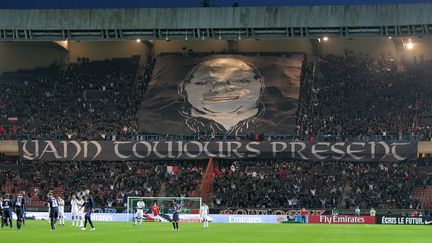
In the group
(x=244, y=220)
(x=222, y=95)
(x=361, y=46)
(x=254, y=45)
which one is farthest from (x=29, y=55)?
(x=244, y=220)

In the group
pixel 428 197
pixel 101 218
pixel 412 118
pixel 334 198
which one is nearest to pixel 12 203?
pixel 101 218

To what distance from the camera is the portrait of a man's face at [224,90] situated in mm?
79188

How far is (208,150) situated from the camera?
7312cm

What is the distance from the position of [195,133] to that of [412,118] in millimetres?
20259

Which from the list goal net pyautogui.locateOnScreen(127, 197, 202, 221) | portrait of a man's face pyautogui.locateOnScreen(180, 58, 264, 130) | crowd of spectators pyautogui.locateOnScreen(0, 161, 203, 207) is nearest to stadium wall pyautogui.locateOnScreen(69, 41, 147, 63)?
portrait of a man's face pyautogui.locateOnScreen(180, 58, 264, 130)

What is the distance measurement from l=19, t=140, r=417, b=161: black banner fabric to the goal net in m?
10.1

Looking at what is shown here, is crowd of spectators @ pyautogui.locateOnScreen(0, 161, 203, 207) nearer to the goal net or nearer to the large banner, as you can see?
the goal net

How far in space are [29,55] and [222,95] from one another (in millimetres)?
23117

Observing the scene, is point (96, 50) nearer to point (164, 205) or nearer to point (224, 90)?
point (224, 90)

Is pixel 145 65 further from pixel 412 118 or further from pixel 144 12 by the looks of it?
pixel 412 118

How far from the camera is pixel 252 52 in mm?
86562

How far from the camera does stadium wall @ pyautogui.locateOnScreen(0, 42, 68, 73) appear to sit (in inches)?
3460

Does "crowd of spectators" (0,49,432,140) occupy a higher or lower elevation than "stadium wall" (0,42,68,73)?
lower

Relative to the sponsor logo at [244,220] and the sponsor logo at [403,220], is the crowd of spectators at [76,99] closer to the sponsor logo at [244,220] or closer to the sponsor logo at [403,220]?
the sponsor logo at [244,220]
